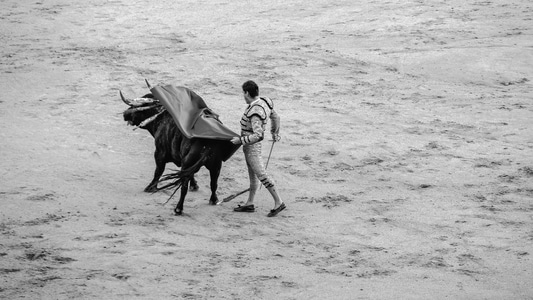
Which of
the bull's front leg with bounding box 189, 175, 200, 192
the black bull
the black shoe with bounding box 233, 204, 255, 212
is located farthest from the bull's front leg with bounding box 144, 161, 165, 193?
the black shoe with bounding box 233, 204, 255, 212

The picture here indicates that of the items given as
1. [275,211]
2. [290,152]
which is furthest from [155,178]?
[290,152]

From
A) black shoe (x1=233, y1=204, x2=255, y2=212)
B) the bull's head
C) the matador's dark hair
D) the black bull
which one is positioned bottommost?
black shoe (x1=233, y1=204, x2=255, y2=212)

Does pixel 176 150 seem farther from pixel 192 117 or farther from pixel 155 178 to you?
pixel 155 178

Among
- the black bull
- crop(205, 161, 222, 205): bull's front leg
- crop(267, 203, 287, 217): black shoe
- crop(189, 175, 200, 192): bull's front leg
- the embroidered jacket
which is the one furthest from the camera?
crop(189, 175, 200, 192): bull's front leg

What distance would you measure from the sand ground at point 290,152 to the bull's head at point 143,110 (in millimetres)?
782

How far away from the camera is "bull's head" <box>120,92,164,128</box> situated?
31.1ft

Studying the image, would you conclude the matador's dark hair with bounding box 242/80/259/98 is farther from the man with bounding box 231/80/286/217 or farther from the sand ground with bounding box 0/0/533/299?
the sand ground with bounding box 0/0/533/299

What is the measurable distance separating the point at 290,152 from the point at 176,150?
246cm

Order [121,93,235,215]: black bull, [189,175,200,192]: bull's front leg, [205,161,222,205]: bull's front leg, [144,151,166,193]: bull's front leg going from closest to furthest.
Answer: [121,93,235,215]: black bull
[205,161,222,205]: bull's front leg
[144,151,166,193]: bull's front leg
[189,175,200,192]: bull's front leg

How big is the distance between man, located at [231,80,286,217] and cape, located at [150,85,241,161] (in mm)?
188

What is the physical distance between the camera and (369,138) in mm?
11641

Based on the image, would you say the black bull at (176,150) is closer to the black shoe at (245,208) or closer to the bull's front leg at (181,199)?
the bull's front leg at (181,199)

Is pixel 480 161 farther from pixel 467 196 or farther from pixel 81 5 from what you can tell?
pixel 81 5

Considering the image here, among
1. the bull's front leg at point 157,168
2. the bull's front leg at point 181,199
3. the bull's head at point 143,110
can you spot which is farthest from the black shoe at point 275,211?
the bull's head at point 143,110
